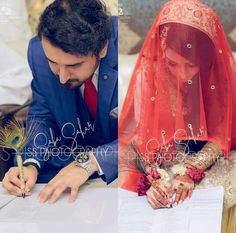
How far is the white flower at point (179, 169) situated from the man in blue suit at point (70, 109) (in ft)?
0.60

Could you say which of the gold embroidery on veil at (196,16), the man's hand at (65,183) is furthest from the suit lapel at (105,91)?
the gold embroidery on veil at (196,16)

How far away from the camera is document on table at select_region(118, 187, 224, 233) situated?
1.46 meters

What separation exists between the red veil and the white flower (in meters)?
0.04

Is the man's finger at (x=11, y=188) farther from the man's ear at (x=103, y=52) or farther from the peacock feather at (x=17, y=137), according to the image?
the man's ear at (x=103, y=52)

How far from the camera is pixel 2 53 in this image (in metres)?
1.53

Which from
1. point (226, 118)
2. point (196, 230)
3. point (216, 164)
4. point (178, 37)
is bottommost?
point (196, 230)

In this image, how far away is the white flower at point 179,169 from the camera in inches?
58.0

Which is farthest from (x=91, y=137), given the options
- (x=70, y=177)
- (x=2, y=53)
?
(x=2, y=53)

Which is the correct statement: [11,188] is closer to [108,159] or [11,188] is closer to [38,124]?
[38,124]

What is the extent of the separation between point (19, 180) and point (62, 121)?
0.76ft

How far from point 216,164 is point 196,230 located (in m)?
0.20

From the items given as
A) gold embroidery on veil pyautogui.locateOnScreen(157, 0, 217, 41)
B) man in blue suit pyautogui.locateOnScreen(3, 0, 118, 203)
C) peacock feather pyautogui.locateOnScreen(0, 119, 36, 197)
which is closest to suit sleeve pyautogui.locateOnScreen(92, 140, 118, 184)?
man in blue suit pyautogui.locateOnScreen(3, 0, 118, 203)

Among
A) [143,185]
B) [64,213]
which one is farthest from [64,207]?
[143,185]

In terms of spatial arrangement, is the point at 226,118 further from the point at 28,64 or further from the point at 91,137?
the point at 28,64
